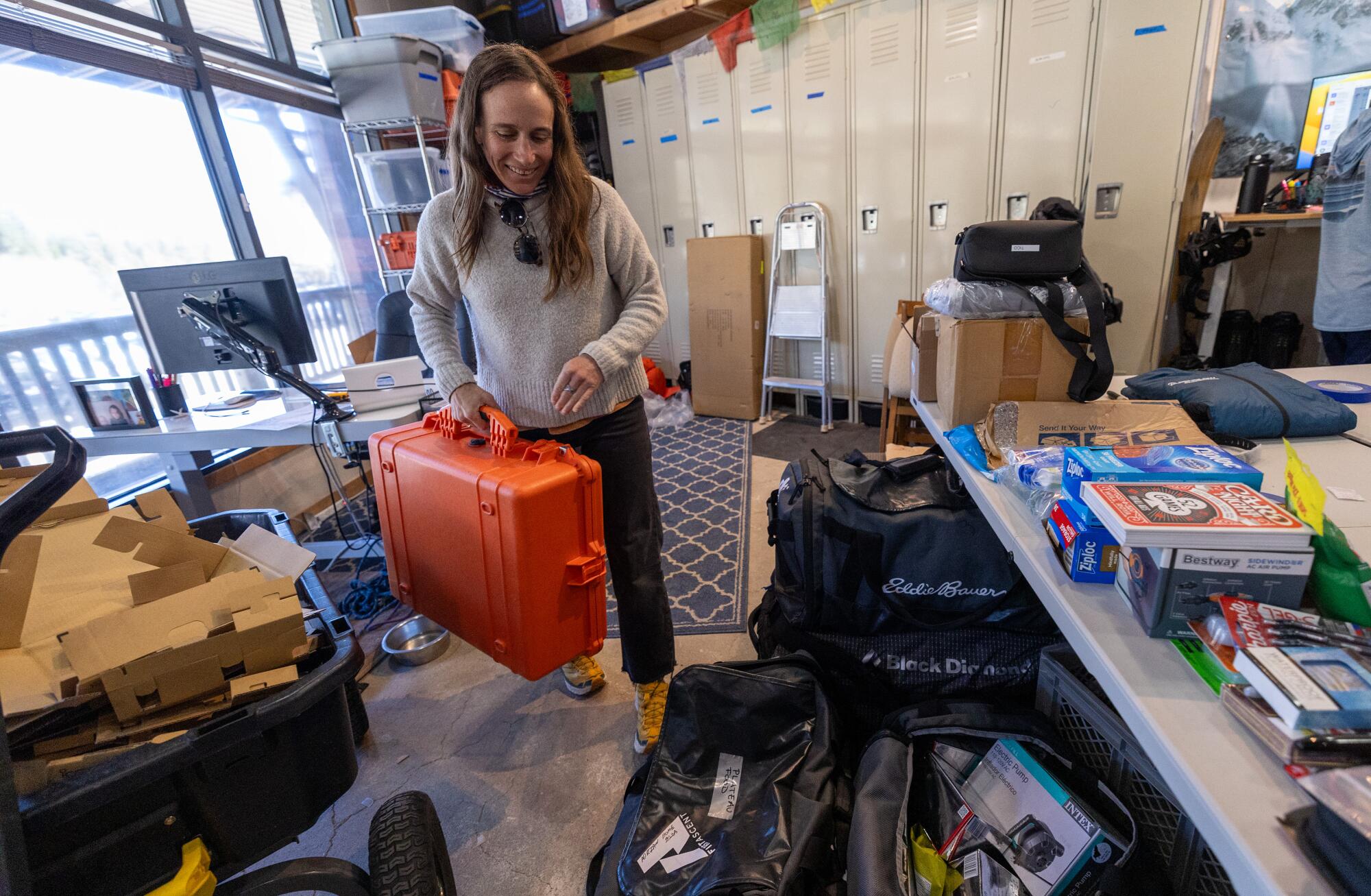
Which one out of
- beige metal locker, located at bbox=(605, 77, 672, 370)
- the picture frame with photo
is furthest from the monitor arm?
beige metal locker, located at bbox=(605, 77, 672, 370)

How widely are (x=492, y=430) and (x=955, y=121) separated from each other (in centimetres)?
295

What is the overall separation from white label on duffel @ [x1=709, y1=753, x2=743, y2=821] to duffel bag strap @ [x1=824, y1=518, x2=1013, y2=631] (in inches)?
15.8

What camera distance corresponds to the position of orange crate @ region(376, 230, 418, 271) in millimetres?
3193

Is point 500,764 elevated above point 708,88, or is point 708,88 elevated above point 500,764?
point 708,88

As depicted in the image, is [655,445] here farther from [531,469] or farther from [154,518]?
[154,518]

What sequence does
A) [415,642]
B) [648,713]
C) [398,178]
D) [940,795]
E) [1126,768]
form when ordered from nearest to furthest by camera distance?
[1126,768]
[940,795]
[648,713]
[415,642]
[398,178]

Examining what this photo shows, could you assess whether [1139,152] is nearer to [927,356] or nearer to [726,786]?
[927,356]

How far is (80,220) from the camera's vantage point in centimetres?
219

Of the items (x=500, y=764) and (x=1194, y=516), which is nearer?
(x=1194, y=516)

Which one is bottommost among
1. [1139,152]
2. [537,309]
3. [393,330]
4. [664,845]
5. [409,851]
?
[664,845]

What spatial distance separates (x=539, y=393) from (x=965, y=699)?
1017mm

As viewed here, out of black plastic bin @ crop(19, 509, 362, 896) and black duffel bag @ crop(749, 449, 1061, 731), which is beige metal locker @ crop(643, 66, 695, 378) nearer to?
black duffel bag @ crop(749, 449, 1061, 731)

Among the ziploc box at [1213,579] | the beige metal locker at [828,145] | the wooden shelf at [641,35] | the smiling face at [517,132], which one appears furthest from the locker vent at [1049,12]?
the ziploc box at [1213,579]

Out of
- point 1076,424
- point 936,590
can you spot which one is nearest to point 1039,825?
point 936,590
